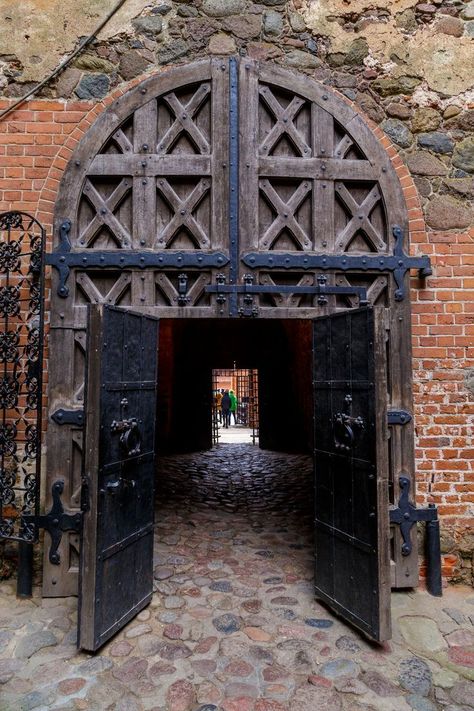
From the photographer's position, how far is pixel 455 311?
329 centimetres

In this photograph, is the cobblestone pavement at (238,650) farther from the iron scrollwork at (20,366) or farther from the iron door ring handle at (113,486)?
the iron door ring handle at (113,486)

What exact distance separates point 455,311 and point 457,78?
1.84 m

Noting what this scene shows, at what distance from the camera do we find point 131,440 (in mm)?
2779

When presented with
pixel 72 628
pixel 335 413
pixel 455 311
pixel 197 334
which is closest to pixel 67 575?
pixel 72 628

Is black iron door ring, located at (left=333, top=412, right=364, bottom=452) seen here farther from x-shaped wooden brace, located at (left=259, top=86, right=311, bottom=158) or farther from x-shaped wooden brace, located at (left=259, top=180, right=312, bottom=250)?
x-shaped wooden brace, located at (left=259, top=86, right=311, bottom=158)

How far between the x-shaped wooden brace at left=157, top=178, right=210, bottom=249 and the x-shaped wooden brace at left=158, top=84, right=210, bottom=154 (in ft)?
0.95

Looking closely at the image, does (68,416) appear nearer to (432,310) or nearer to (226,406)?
(432,310)

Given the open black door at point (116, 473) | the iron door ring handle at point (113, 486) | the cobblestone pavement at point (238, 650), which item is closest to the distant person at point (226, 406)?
the cobblestone pavement at point (238, 650)

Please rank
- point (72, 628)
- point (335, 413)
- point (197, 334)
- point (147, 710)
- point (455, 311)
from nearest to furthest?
1. point (147, 710)
2. point (72, 628)
3. point (335, 413)
4. point (455, 311)
5. point (197, 334)

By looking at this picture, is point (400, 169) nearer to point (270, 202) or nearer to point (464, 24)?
point (270, 202)

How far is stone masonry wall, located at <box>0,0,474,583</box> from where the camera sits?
3.28m

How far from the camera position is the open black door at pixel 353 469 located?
8.43 ft

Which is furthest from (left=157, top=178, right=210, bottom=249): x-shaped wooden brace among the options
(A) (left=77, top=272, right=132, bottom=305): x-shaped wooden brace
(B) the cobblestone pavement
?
(B) the cobblestone pavement

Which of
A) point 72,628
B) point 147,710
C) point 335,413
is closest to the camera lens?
point 147,710
